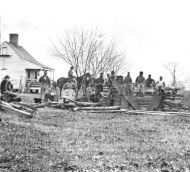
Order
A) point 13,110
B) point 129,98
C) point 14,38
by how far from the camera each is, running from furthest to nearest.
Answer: point 14,38 → point 129,98 → point 13,110

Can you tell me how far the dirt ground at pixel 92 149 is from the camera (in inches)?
249

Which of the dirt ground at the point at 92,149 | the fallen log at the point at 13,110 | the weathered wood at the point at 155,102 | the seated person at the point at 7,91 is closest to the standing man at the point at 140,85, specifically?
the weathered wood at the point at 155,102

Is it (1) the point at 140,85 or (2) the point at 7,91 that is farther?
(1) the point at 140,85

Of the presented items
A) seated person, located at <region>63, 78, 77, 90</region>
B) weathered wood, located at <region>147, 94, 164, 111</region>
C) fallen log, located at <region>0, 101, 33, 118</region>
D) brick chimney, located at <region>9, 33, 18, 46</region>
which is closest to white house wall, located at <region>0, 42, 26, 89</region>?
brick chimney, located at <region>9, 33, 18, 46</region>

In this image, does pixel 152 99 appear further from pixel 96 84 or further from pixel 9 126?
pixel 9 126

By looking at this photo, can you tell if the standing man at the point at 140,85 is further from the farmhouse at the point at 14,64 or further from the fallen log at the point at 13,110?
the farmhouse at the point at 14,64

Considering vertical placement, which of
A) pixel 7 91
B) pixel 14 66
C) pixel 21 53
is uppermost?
pixel 21 53

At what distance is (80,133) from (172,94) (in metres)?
12.8

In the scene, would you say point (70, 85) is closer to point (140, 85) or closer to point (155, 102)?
point (140, 85)

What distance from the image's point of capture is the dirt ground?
6333 millimetres

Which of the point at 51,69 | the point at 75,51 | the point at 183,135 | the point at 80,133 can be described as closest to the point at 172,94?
the point at 183,135

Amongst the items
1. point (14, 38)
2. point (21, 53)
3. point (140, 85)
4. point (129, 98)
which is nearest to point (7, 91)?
point (129, 98)

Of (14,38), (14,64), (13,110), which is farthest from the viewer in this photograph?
(14,38)

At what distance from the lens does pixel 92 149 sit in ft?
26.0
